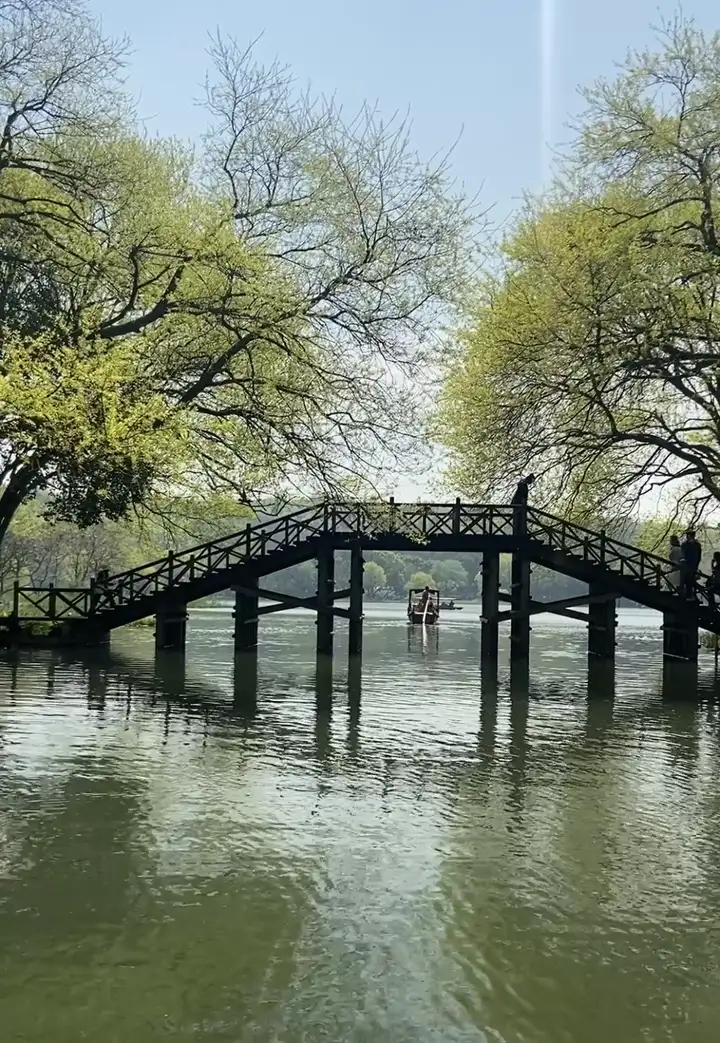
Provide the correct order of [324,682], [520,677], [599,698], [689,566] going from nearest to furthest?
[599,698], [324,682], [520,677], [689,566]

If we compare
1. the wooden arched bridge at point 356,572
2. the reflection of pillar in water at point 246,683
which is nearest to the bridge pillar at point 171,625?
the wooden arched bridge at point 356,572

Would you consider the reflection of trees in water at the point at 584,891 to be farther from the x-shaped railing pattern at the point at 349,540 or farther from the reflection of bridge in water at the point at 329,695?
the x-shaped railing pattern at the point at 349,540

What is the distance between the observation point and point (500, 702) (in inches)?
768

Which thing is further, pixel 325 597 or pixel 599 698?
pixel 325 597

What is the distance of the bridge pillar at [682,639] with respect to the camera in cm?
2859

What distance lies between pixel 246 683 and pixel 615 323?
1208 centimetres

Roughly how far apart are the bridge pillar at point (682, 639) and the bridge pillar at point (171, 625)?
15354mm

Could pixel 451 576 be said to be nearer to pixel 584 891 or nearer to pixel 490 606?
pixel 490 606

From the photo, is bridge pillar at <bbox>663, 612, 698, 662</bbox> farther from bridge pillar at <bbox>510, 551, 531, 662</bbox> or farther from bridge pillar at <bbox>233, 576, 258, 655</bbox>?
bridge pillar at <bbox>233, 576, 258, 655</bbox>

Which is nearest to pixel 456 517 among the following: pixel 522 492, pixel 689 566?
pixel 522 492

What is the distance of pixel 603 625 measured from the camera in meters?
29.5

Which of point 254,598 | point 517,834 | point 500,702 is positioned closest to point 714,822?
point 517,834

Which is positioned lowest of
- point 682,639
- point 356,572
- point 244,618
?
point 682,639

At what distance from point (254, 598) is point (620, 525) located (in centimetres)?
1218
